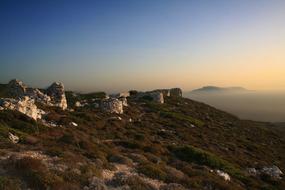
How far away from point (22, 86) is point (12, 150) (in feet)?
104

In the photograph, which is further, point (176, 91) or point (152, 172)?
point (176, 91)

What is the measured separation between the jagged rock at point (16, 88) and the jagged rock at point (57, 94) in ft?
12.2

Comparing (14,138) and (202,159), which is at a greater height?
(14,138)

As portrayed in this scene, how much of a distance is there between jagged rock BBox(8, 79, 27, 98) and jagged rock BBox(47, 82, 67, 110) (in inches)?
147

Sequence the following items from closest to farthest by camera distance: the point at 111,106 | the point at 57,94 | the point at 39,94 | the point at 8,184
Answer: the point at 8,184 → the point at 39,94 → the point at 57,94 → the point at 111,106

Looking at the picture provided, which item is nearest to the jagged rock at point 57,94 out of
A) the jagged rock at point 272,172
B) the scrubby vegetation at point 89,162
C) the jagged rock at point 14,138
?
the scrubby vegetation at point 89,162

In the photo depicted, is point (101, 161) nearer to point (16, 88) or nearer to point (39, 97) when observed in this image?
point (39, 97)

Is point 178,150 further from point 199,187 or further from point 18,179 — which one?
point 18,179

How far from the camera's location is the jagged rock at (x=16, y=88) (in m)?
43.5

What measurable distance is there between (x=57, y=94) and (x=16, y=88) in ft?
20.6

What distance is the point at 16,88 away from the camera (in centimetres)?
4394

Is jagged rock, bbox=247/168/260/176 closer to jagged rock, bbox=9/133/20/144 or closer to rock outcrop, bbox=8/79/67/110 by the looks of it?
jagged rock, bbox=9/133/20/144

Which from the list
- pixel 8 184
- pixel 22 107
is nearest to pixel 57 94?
pixel 22 107

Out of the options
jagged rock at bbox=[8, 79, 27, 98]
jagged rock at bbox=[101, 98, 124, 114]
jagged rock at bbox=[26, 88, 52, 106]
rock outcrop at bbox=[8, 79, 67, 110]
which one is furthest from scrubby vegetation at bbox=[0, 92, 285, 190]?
jagged rock at bbox=[8, 79, 27, 98]
